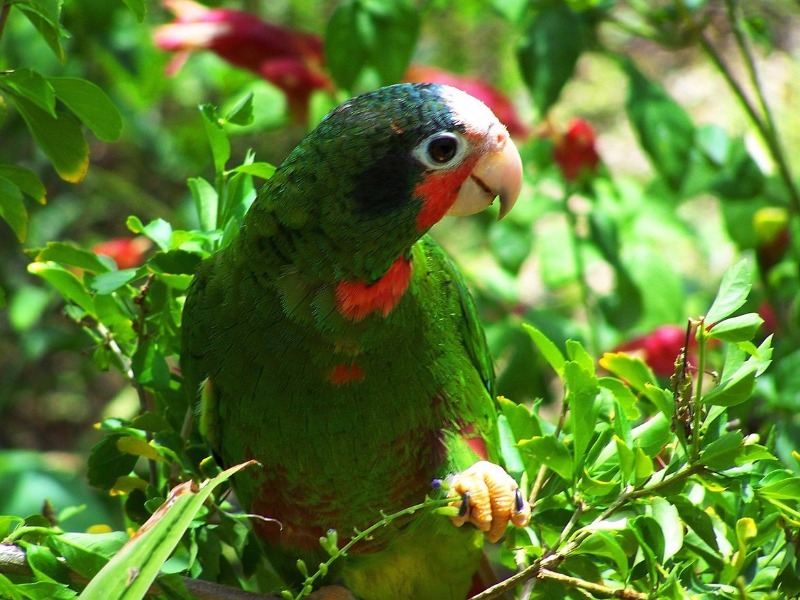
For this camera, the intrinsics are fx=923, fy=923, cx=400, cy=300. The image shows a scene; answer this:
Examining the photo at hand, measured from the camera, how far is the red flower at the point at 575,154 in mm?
1678

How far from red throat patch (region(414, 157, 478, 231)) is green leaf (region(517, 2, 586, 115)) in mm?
569

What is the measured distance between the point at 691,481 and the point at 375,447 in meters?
0.33

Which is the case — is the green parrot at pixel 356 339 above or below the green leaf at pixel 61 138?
below

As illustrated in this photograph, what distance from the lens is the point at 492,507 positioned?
87 cm

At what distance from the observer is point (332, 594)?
3.43 ft

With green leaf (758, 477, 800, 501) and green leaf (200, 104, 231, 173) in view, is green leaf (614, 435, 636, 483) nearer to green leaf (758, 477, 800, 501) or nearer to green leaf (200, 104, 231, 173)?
green leaf (758, 477, 800, 501)

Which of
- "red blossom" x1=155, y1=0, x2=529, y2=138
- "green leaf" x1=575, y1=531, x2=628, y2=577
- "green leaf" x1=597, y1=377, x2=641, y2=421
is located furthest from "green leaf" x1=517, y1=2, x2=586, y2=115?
"green leaf" x1=575, y1=531, x2=628, y2=577

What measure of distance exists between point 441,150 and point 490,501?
13.5 inches

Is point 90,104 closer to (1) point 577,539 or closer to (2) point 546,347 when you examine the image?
(2) point 546,347

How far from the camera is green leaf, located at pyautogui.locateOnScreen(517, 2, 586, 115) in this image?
4.73 ft

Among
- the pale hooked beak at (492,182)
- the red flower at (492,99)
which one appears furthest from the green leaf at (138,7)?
the red flower at (492,99)

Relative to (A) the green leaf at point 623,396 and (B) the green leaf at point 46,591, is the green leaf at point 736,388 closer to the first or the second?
(A) the green leaf at point 623,396

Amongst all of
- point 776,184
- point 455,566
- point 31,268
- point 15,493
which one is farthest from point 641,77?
point 15,493

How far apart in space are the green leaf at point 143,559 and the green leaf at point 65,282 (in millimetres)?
360
